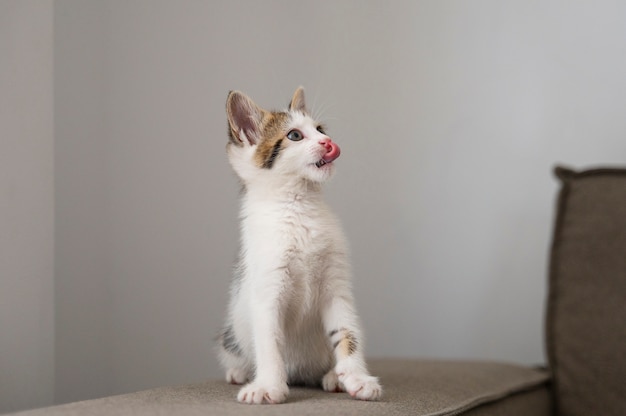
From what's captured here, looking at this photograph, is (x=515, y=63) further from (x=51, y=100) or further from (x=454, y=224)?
(x=51, y=100)

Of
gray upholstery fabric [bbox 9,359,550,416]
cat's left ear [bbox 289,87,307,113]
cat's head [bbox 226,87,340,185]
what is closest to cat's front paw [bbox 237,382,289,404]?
gray upholstery fabric [bbox 9,359,550,416]

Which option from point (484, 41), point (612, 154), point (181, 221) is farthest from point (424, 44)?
point (181, 221)

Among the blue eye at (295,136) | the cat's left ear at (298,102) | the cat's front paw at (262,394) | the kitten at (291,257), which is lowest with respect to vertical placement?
the cat's front paw at (262,394)

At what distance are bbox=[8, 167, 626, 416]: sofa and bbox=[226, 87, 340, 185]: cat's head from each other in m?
0.44

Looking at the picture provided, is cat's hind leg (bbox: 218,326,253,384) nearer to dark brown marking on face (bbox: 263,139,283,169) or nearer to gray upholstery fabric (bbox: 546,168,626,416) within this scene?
dark brown marking on face (bbox: 263,139,283,169)

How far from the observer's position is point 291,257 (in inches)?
49.2

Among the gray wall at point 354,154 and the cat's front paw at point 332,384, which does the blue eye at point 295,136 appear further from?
the gray wall at point 354,154

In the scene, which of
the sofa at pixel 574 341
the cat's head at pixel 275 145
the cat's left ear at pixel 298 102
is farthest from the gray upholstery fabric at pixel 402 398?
the cat's left ear at pixel 298 102

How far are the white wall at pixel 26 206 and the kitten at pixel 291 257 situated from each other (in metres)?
0.55

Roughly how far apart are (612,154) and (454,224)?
0.52 metres

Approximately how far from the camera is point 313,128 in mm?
1306

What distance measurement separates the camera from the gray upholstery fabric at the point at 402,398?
109 centimetres

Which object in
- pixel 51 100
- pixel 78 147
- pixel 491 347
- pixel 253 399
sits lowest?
pixel 491 347

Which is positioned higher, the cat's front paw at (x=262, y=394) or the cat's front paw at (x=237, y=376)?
the cat's front paw at (x=262, y=394)
